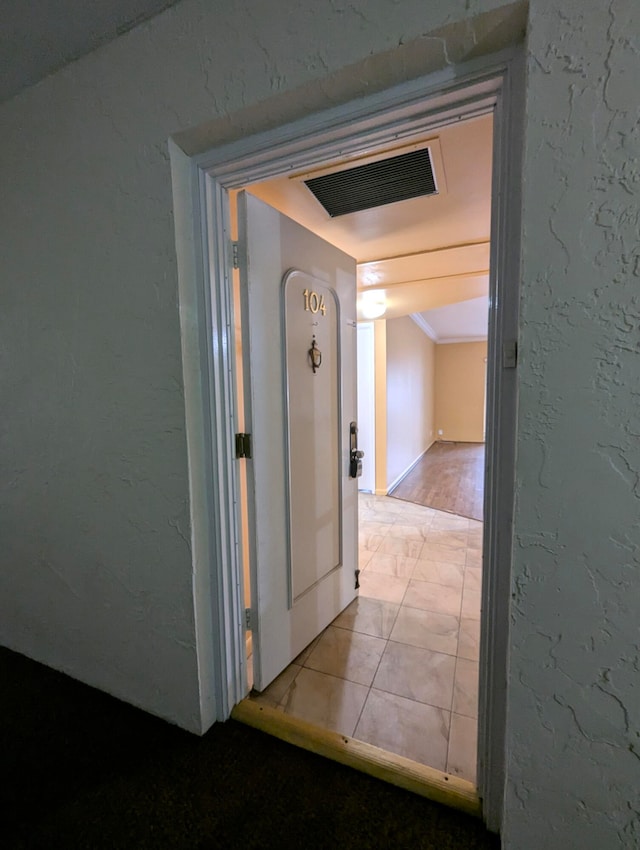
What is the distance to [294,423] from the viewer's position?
5.37 ft

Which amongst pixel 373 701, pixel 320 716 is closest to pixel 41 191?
pixel 320 716

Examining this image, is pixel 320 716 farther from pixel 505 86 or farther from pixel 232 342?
pixel 505 86

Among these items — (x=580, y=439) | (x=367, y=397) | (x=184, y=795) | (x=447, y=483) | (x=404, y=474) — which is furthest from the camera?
(x=404, y=474)

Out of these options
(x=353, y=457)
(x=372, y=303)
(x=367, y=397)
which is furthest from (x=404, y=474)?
(x=353, y=457)

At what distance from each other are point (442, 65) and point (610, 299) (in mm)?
715

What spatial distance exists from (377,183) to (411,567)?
2392 mm

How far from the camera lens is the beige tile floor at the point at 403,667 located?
1347mm

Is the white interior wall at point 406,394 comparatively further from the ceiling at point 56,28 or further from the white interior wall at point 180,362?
the ceiling at point 56,28

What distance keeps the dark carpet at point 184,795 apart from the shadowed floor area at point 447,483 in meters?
2.72

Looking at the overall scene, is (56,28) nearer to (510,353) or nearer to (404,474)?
(510,353)

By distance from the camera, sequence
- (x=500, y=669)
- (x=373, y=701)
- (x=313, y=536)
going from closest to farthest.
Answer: (x=500, y=669) → (x=373, y=701) → (x=313, y=536)

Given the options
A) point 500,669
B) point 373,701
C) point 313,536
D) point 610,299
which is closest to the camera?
point 610,299

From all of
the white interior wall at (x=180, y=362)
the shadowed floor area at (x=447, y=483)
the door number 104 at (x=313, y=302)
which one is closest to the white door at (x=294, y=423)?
the door number 104 at (x=313, y=302)

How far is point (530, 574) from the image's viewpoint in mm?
838
